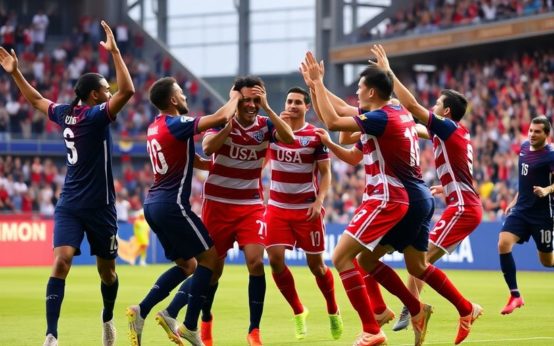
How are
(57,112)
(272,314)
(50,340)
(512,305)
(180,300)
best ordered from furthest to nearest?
(272,314)
(512,305)
(180,300)
(57,112)
(50,340)

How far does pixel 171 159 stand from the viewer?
1062 cm

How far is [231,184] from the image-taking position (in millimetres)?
11352

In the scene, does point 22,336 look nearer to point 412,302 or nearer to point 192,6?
point 412,302

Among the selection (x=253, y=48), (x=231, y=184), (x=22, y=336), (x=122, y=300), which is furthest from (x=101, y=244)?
(x=253, y=48)

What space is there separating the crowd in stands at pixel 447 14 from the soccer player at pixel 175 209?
1042 inches

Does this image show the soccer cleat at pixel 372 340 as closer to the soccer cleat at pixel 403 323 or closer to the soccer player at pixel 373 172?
the soccer player at pixel 373 172

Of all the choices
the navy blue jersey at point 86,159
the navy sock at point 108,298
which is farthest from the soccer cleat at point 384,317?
the navy blue jersey at point 86,159

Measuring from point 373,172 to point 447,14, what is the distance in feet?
97.3

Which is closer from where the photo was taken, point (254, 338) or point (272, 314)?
point (254, 338)

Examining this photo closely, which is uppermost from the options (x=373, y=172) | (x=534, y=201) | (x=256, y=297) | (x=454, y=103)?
(x=454, y=103)

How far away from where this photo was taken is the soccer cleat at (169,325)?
10.7 meters

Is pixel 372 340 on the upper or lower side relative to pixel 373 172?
lower

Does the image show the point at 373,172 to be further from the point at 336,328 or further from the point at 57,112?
the point at 57,112

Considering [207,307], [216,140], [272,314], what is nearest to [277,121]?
[216,140]
